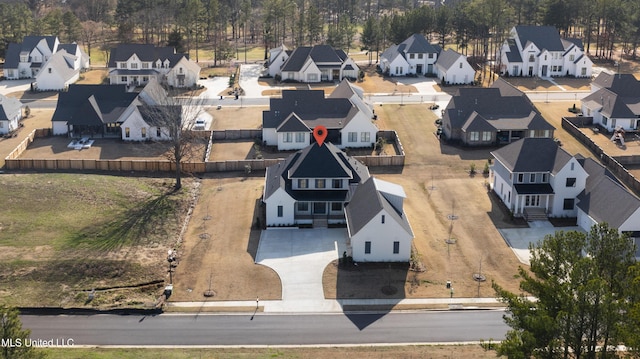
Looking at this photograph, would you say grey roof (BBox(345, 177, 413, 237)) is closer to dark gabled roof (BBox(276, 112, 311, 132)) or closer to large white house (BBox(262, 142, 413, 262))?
large white house (BBox(262, 142, 413, 262))

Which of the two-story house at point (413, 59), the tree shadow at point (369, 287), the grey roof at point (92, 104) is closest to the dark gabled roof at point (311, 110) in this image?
the grey roof at point (92, 104)

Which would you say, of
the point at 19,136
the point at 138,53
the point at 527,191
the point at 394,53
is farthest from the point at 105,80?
the point at 527,191

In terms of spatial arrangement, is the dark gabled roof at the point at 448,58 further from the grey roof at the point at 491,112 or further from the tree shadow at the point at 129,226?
the tree shadow at the point at 129,226

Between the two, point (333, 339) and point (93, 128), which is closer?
point (333, 339)

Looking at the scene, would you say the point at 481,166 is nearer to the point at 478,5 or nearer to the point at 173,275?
the point at 173,275

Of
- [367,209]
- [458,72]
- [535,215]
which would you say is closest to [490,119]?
[535,215]

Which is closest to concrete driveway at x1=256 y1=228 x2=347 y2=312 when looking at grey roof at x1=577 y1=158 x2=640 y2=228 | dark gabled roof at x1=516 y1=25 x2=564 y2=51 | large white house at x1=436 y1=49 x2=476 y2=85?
grey roof at x1=577 y1=158 x2=640 y2=228

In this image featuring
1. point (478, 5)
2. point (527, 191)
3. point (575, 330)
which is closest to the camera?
point (575, 330)
